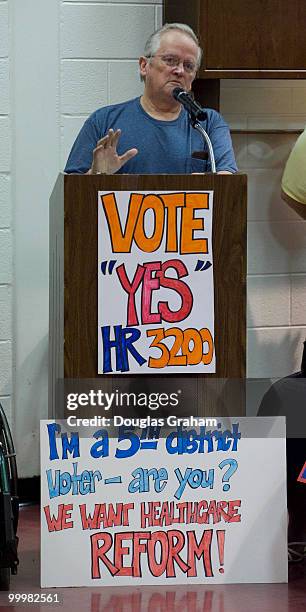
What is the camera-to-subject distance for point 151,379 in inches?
115

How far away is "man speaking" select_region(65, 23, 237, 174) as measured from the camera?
11.3 ft

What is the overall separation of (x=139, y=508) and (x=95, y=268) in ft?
2.03

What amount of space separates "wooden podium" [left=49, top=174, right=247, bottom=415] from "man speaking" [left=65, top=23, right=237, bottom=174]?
48cm

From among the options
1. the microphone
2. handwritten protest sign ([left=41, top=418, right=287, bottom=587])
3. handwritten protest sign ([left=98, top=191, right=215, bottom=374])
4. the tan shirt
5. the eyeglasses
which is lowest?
handwritten protest sign ([left=41, top=418, right=287, bottom=587])

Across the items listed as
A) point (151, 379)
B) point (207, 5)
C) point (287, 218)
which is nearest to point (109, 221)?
point (151, 379)

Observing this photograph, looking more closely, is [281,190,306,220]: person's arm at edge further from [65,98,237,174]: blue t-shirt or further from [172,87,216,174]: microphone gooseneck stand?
[172,87,216,174]: microphone gooseneck stand

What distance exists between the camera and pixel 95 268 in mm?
2908

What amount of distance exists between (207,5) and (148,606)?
1.93m

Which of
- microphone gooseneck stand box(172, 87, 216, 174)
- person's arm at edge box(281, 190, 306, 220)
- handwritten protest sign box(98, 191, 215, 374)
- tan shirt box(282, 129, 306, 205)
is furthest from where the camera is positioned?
person's arm at edge box(281, 190, 306, 220)

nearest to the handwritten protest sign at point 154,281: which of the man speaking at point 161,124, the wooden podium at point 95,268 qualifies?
the wooden podium at point 95,268

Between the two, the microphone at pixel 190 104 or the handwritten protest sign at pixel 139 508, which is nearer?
the handwritten protest sign at pixel 139 508

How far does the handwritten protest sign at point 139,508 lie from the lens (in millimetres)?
2963

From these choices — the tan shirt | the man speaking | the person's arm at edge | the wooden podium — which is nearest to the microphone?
the man speaking

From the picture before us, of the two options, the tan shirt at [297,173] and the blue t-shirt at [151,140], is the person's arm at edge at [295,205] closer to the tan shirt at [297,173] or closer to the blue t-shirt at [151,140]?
the tan shirt at [297,173]
